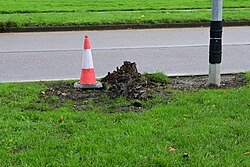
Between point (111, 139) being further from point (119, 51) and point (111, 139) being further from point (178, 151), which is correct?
point (119, 51)

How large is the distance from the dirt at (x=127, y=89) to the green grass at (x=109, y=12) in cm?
728

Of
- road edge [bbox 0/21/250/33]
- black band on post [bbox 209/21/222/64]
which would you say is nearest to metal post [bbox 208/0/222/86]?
black band on post [bbox 209/21/222/64]

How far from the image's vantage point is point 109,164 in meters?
4.07

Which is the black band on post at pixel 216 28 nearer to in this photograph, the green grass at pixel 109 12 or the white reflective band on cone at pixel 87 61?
the white reflective band on cone at pixel 87 61

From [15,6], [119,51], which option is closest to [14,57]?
[119,51]

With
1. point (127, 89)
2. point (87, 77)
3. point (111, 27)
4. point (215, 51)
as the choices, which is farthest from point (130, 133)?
point (111, 27)

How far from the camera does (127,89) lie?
20.4 feet

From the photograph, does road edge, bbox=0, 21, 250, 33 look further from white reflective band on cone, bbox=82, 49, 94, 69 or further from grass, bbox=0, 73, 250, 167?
grass, bbox=0, 73, 250, 167

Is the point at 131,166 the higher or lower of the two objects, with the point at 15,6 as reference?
lower

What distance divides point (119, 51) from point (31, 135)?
5869mm

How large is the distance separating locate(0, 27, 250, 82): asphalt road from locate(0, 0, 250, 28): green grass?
0.69m

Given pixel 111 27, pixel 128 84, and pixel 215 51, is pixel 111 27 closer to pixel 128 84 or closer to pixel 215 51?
pixel 215 51

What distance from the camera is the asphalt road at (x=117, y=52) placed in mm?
8547

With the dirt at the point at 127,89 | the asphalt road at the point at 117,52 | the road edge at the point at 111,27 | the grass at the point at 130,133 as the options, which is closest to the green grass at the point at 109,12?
the road edge at the point at 111,27
